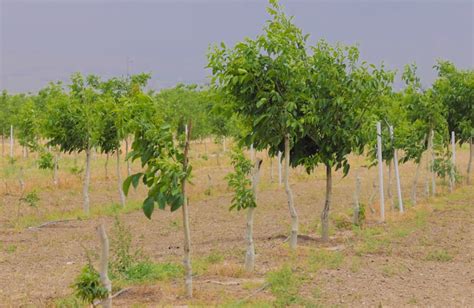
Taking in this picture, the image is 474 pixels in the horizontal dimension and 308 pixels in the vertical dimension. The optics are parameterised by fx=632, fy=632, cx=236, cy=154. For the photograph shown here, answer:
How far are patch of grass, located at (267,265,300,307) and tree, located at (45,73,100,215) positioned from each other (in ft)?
35.1

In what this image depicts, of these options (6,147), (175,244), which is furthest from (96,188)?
(6,147)

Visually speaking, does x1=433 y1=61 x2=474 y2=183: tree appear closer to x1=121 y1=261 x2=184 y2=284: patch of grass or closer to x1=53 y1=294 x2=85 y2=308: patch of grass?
x1=121 y1=261 x2=184 y2=284: patch of grass

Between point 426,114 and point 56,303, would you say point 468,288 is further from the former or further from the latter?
point 426,114

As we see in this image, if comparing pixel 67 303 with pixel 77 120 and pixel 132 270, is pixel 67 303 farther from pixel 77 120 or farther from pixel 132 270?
pixel 77 120

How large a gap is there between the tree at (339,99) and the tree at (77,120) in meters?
8.53

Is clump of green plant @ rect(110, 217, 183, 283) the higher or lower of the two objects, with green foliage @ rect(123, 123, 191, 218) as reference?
lower

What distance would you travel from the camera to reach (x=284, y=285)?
908 cm

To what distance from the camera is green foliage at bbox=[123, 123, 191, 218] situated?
7448 millimetres

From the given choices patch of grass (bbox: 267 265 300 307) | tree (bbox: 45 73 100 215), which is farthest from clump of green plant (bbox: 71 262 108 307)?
tree (bbox: 45 73 100 215)

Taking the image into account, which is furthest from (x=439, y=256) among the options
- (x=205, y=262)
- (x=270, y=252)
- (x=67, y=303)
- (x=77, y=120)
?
(x=77, y=120)

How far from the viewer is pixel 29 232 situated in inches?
643

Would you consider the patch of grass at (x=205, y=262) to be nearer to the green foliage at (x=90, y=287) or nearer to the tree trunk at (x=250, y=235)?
the tree trunk at (x=250, y=235)

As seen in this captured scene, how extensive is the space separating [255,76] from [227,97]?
28.3 inches

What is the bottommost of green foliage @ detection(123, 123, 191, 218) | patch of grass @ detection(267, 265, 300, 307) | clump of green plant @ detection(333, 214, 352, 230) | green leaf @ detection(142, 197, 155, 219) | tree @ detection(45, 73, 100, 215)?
patch of grass @ detection(267, 265, 300, 307)
